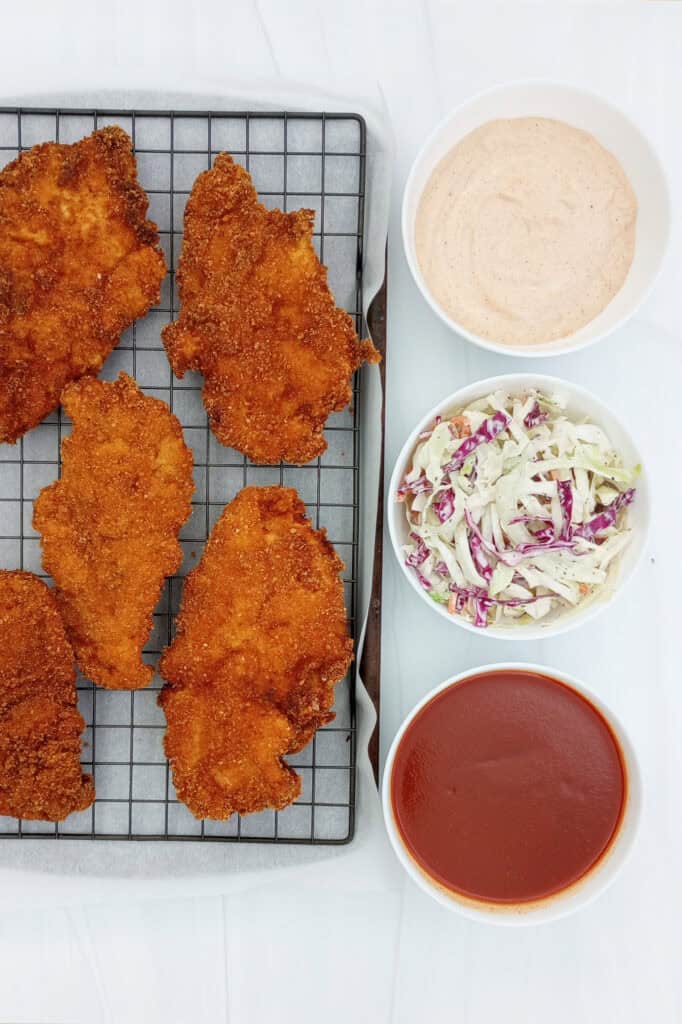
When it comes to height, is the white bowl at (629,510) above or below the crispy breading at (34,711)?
above

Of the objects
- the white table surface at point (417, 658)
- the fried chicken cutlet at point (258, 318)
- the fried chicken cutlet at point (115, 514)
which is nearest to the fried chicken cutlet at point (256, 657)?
the fried chicken cutlet at point (115, 514)

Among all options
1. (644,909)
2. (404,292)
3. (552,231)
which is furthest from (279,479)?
(644,909)

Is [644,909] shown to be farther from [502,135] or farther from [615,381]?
[502,135]

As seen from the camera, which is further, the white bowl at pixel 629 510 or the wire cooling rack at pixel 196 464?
the wire cooling rack at pixel 196 464

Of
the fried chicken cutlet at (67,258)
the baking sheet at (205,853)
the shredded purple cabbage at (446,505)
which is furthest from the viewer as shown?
the baking sheet at (205,853)

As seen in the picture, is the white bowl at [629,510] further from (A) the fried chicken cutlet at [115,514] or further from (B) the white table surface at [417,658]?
(A) the fried chicken cutlet at [115,514]

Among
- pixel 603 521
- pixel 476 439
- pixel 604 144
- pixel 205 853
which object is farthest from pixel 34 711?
pixel 604 144
